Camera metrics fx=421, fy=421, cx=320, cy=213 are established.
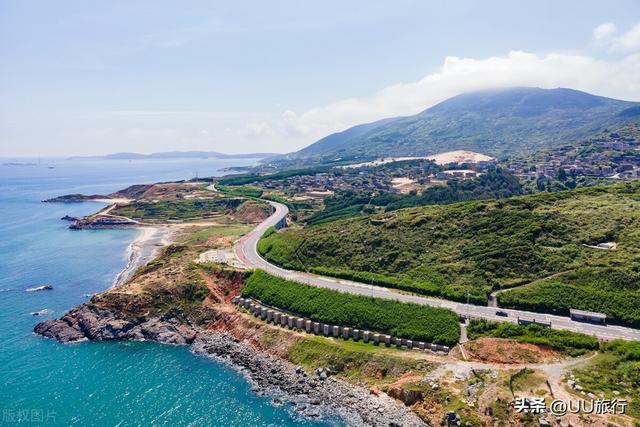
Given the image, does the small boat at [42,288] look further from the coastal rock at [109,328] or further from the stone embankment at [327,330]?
the stone embankment at [327,330]

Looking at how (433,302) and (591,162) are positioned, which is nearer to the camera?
(433,302)

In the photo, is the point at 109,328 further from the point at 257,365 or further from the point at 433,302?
the point at 433,302

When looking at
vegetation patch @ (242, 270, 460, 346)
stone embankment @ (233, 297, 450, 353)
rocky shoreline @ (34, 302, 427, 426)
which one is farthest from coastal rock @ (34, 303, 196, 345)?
vegetation patch @ (242, 270, 460, 346)

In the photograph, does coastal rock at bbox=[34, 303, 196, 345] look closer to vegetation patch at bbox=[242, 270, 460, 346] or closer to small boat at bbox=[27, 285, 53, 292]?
vegetation patch at bbox=[242, 270, 460, 346]

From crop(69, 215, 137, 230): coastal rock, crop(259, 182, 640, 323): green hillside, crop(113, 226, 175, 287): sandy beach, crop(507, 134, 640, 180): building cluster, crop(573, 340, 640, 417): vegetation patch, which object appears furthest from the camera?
crop(507, 134, 640, 180): building cluster

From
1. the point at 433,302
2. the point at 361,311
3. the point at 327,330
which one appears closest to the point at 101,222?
the point at 327,330

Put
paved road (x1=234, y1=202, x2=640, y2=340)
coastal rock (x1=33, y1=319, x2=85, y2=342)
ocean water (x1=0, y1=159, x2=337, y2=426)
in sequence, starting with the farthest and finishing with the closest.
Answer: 1. coastal rock (x1=33, y1=319, x2=85, y2=342)
2. paved road (x1=234, y1=202, x2=640, y2=340)
3. ocean water (x1=0, y1=159, x2=337, y2=426)
